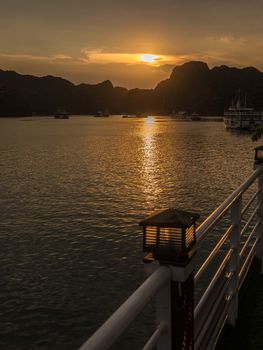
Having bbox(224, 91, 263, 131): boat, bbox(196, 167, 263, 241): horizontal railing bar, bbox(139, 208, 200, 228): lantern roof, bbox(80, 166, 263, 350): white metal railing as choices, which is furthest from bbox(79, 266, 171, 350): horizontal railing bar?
bbox(224, 91, 263, 131): boat

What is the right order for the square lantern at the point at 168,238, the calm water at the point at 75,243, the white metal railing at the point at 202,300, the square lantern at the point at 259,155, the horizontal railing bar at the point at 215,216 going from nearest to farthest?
the white metal railing at the point at 202,300
the square lantern at the point at 168,238
the horizontal railing bar at the point at 215,216
the square lantern at the point at 259,155
the calm water at the point at 75,243

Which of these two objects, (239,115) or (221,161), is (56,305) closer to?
(221,161)

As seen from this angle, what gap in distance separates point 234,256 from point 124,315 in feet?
11.6

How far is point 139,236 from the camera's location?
69.6ft

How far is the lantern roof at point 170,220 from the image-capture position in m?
2.63

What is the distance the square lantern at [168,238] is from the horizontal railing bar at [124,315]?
0.10 metres

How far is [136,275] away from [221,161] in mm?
45351

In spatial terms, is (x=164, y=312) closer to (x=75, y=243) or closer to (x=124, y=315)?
(x=124, y=315)

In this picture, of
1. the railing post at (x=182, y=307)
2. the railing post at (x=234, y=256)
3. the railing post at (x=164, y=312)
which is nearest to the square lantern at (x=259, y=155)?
the railing post at (x=234, y=256)

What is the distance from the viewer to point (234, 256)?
5.15 m

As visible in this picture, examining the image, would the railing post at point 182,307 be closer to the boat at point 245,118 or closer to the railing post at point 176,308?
the railing post at point 176,308

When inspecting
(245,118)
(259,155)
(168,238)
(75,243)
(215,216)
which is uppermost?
(259,155)

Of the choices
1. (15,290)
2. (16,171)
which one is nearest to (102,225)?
(15,290)

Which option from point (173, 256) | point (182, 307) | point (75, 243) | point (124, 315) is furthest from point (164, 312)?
point (75, 243)
